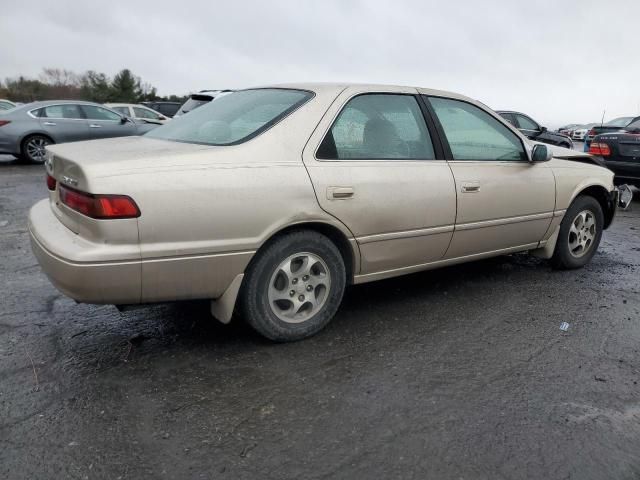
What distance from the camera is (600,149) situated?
9203 mm

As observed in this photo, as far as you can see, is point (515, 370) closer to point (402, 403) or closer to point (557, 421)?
point (557, 421)

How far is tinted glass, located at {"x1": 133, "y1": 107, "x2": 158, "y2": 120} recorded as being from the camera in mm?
16781

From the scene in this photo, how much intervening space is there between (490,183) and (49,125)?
11.3 m

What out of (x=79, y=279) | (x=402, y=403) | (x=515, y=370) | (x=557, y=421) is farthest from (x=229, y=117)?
(x=557, y=421)

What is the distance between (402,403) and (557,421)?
0.71 m

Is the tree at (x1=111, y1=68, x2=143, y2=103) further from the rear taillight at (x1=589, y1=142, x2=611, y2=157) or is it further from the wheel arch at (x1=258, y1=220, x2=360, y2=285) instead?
the wheel arch at (x1=258, y1=220, x2=360, y2=285)

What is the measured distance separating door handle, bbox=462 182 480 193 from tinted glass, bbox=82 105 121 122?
11444mm

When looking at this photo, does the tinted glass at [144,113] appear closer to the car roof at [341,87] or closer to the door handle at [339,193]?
the car roof at [341,87]

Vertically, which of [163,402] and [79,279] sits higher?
[79,279]

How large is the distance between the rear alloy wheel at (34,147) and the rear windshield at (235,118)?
9943 mm

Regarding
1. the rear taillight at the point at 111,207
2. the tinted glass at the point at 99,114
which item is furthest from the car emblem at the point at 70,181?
the tinted glass at the point at 99,114

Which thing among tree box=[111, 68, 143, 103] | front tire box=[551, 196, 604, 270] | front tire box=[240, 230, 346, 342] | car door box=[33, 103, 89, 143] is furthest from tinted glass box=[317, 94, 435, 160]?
tree box=[111, 68, 143, 103]

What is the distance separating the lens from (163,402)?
2578 millimetres

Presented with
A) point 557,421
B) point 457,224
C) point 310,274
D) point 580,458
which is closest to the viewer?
point 580,458
